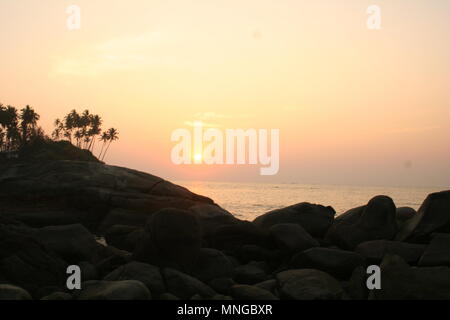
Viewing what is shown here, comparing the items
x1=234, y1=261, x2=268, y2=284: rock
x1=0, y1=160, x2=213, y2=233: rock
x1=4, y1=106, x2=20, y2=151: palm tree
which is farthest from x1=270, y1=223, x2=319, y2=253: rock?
x1=4, y1=106, x2=20, y2=151: palm tree

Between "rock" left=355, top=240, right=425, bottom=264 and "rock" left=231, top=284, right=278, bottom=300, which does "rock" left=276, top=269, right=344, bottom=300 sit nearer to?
"rock" left=231, top=284, right=278, bottom=300

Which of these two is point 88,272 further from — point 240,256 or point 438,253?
point 438,253

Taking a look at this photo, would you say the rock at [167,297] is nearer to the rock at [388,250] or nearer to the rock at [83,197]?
the rock at [388,250]

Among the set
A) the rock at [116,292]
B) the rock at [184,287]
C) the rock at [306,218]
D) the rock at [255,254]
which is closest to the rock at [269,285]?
the rock at [184,287]

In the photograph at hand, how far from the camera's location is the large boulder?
33.5 feet

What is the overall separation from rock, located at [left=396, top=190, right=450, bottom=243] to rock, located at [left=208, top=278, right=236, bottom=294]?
235 inches

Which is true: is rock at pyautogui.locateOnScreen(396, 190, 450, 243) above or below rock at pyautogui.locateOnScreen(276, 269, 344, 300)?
above

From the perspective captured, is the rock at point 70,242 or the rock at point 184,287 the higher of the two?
the rock at point 70,242

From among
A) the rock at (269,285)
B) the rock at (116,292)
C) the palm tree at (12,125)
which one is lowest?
the rock at (269,285)

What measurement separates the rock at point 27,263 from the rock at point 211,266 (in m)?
3.31

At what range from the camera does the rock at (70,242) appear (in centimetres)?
1323

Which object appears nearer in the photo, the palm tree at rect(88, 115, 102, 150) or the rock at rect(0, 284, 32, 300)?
the rock at rect(0, 284, 32, 300)

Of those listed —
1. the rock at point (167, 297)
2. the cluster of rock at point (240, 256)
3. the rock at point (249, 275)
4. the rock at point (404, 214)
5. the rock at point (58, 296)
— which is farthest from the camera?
the rock at point (404, 214)
